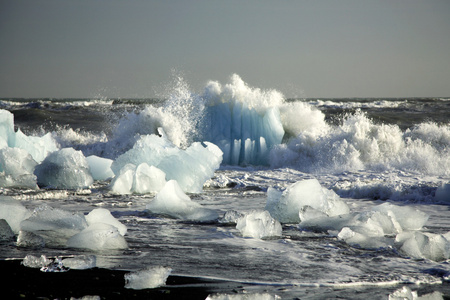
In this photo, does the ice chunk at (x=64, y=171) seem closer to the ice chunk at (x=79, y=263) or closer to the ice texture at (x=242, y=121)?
the ice chunk at (x=79, y=263)

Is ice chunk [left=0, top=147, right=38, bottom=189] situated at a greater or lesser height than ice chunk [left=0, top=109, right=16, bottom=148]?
lesser

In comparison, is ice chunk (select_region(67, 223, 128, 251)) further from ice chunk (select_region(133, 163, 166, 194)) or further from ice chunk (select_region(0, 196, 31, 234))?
ice chunk (select_region(133, 163, 166, 194))

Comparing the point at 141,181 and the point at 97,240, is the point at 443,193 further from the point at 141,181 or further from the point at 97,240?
the point at 97,240

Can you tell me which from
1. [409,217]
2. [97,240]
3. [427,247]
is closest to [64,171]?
[97,240]

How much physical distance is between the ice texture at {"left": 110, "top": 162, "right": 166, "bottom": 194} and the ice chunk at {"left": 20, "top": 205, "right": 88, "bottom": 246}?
2790 millimetres

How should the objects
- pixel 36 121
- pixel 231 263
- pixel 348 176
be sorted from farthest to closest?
pixel 36 121 < pixel 348 176 < pixel 231 263

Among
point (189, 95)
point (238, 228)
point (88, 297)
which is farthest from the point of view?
point (189, 95)

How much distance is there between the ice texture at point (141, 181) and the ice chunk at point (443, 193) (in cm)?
377

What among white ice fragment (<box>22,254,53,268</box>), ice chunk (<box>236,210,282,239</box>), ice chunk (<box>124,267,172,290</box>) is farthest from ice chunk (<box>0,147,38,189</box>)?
ice chunk (<box>124,267,172,290</box>)

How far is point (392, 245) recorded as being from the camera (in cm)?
390

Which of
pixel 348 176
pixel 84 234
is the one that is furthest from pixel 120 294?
pixel 348 176

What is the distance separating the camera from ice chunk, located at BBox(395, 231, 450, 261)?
11.7 feet

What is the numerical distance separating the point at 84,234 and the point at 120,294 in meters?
1.10

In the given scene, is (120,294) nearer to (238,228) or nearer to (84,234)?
(84,234)
